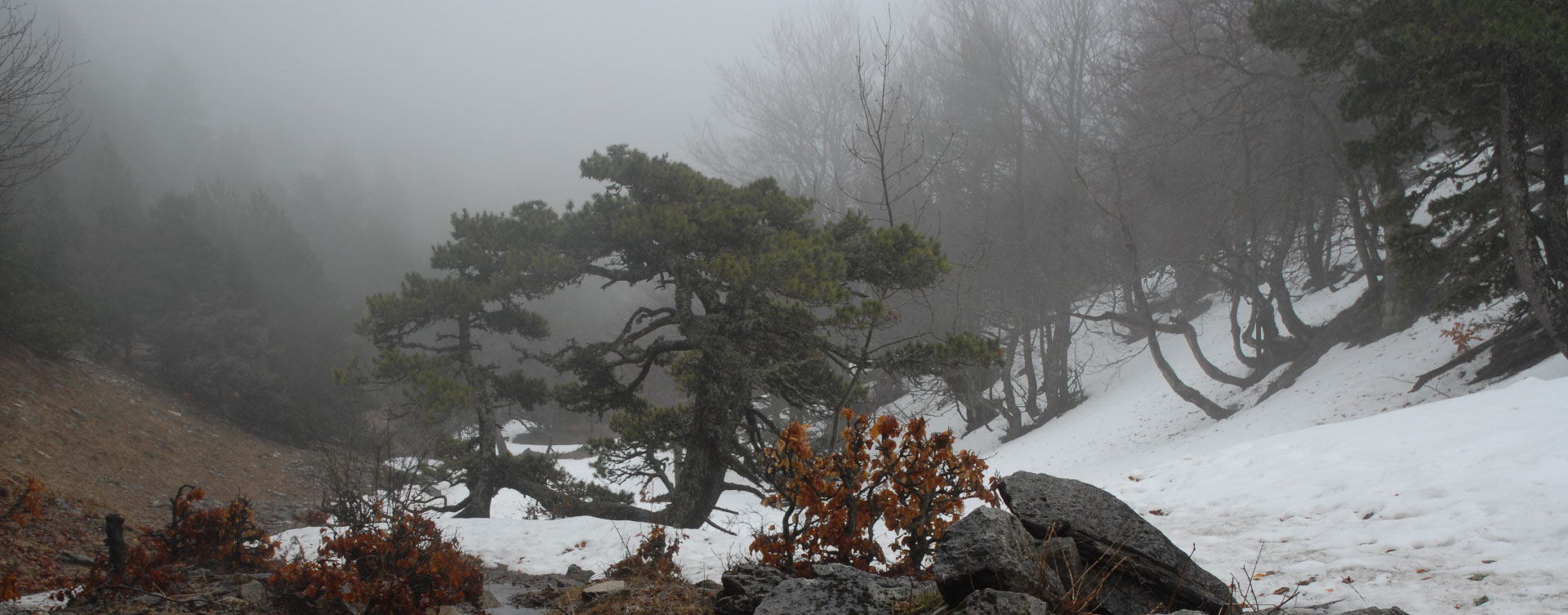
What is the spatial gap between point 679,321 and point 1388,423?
7.73m

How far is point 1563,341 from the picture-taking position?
784 centimetres

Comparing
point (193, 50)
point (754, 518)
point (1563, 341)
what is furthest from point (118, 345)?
point (193, 50)

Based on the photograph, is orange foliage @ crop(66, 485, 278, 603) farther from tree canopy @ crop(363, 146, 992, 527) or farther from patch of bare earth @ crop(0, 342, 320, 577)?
tree canopy @ crop(363, 146, 992, 527)

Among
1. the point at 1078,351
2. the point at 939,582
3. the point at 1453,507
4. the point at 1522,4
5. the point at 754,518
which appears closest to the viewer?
the point at 939,582

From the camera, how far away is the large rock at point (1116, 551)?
315 cm

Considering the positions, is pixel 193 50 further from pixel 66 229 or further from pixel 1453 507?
pixel 1453 507

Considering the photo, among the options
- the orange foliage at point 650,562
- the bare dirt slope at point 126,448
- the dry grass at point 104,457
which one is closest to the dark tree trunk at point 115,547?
Result: the dry grass at point 104,457

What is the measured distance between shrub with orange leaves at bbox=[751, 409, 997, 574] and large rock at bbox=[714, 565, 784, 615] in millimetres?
363

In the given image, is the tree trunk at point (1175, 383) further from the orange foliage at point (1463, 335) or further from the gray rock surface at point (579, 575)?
the gray rock surface at point (579, 575)

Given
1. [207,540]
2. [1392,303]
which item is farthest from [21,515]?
[1392,303]

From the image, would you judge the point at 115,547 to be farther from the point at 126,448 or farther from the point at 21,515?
the point at 126,448

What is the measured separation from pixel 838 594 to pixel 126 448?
1703cm

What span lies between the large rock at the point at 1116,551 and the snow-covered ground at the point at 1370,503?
100 centimetres

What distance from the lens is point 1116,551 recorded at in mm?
3145
